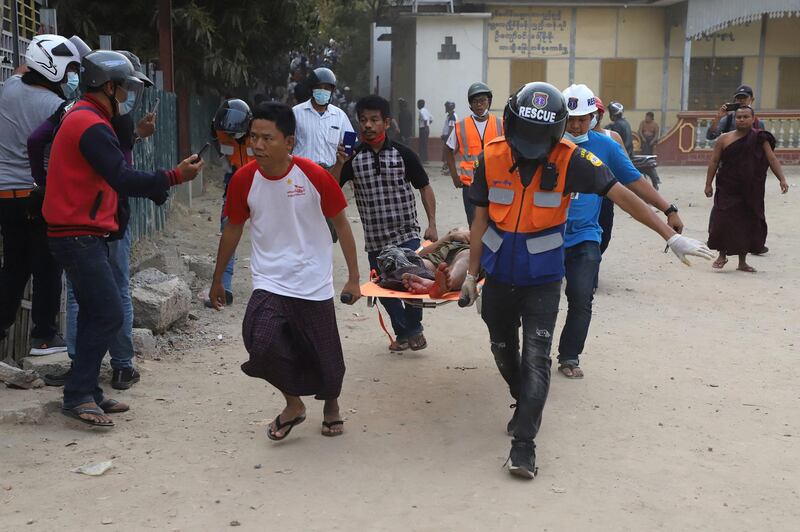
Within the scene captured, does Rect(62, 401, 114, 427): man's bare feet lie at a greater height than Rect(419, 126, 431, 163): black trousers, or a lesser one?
lesser

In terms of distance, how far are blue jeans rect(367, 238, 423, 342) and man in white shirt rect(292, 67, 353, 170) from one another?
221cm

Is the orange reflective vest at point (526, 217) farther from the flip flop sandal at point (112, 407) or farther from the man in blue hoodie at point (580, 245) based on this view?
the flip flop sandal at point (112, 407)

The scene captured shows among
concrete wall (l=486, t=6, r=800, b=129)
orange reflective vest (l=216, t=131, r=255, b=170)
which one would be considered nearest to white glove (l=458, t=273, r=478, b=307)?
orange reflective vest (l=216, t=131, r=255, b=170)

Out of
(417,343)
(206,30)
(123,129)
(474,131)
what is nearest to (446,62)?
(206,30)

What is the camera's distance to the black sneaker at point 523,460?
424 cm

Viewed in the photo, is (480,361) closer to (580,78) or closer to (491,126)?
(491,126)

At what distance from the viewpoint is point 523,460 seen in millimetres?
4266

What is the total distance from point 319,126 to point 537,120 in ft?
14.5

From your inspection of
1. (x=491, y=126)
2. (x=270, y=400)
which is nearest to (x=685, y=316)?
(x=491, y=126)

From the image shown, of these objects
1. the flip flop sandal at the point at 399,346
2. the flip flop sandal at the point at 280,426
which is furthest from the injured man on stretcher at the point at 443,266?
the flip flop sandal at the point at 280,426

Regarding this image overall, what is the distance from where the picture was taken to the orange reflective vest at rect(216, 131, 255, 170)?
7754 mm

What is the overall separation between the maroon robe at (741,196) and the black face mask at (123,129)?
704 cm

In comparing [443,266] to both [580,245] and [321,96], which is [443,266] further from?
[321,96]

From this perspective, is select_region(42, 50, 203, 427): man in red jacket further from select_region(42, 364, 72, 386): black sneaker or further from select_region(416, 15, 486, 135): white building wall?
select_region(416, 15, 486, 135): white building wall
